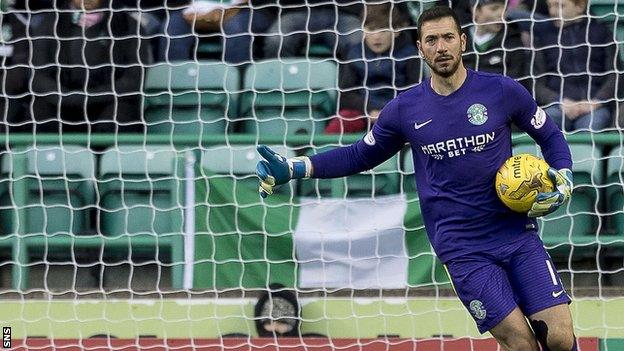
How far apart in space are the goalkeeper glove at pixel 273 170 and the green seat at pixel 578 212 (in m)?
2.14

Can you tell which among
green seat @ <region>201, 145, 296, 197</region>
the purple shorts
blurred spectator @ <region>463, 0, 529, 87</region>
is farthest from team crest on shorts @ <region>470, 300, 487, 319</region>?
blurred spectator @ <region>463, 0, 529, 87</region>

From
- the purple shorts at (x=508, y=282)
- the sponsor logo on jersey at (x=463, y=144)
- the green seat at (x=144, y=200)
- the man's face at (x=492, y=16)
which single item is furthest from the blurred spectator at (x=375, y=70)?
the purple shorts at (x=508, y=282)

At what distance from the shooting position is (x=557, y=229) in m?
7.59

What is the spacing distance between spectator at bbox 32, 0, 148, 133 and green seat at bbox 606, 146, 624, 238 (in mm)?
2657

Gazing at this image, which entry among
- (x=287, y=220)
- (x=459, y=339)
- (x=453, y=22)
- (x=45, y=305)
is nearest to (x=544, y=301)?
(x=453, y=22)

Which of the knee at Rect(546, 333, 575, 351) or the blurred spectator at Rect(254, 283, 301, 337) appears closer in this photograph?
the knee at Rect(546, 333, 575, 351)

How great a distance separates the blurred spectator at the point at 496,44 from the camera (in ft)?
25.2

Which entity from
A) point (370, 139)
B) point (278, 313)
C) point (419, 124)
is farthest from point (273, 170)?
point (278, 313)

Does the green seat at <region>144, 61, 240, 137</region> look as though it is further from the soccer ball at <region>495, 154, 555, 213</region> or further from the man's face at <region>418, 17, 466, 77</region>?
the soccer ball at <region>495, 154, 555, 213</region>

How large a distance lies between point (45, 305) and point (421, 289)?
2.02 m

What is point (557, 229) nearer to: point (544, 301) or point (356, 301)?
point (356, 301)

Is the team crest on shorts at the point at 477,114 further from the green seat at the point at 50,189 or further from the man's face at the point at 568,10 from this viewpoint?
the green seat at the point at 50,189

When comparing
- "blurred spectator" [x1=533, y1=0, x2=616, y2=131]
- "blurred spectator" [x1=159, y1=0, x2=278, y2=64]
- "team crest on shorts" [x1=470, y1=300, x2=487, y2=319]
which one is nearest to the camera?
"team crest on shorts" [x1=470, y1=300, x2=487, y2=319]

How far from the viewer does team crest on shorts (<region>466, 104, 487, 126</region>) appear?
548cm
